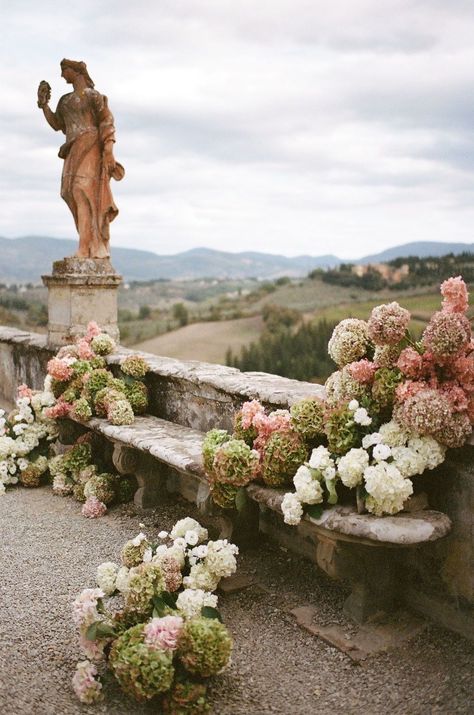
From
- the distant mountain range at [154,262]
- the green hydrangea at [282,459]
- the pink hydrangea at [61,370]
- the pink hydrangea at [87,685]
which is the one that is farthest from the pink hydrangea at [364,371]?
the distant mountain range at [154,262]

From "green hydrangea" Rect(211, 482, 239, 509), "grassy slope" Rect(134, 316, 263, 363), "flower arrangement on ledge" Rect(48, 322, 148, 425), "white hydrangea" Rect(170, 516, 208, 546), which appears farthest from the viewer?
"grassy slope" Rect(134, 316, 263, 363)

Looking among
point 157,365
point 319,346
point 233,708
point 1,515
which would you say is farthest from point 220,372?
point 319,346

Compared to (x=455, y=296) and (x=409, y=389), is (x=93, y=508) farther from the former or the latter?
(x=455, y=296)

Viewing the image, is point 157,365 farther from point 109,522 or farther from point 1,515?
point 1,515

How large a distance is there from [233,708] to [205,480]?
1326 millimetres

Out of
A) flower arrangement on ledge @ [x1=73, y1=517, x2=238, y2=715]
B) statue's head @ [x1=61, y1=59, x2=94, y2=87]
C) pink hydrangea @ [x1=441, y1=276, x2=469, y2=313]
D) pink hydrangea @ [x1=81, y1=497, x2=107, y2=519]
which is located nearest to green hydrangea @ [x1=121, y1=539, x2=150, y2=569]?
flower arrangement on ledge @ [x1=73, y1=517, x2=238, y2=715]

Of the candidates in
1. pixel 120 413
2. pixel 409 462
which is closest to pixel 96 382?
pixel 120 413

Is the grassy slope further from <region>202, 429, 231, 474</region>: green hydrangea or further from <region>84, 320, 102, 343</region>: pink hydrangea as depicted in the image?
<region>202, 429, 231, 474</region>: green hydrangea

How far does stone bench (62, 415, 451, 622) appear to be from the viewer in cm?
284

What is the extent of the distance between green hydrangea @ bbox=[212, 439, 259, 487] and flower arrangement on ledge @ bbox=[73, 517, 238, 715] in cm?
40

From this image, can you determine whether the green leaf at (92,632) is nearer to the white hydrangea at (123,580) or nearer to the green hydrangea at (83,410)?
the white hydrangea at (123,580)

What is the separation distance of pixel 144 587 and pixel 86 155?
16.1ft

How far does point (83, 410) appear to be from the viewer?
17.2 ft

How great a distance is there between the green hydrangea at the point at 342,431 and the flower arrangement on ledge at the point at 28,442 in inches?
125
